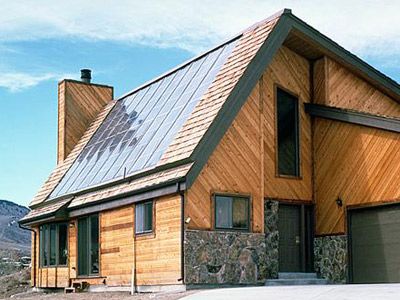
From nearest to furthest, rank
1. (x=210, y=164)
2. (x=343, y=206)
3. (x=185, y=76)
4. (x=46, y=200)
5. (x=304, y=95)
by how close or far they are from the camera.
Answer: (x=210, y=164) < (x=343, y=206) < (x=304, y=95) < (x=185, y=76) < (x=46, y=200)

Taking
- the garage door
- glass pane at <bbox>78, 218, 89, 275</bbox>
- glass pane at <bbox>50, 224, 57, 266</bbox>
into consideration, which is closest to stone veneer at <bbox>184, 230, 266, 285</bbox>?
the garage door

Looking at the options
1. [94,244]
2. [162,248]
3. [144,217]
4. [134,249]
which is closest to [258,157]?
[144,217]

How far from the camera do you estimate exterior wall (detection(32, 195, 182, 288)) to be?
18.1 metres

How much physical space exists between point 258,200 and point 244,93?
2711 millimetres

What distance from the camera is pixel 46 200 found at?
26.1m

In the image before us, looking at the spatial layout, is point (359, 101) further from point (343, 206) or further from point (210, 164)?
point (210, 164)

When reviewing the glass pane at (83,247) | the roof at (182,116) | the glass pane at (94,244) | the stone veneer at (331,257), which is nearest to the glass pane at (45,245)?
the roof at (182,116)

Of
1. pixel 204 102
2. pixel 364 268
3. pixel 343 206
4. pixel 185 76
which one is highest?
pixel 185 76

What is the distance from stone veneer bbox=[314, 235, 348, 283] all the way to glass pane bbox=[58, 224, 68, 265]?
27.1ft

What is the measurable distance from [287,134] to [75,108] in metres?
11.3

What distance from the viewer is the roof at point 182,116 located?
1841cm

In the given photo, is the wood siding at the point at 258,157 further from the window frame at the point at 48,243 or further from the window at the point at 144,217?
the window frame at the point at 48,243

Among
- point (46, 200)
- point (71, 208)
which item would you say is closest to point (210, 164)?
point (71, 208)

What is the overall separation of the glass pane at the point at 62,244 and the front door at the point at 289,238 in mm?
7496
